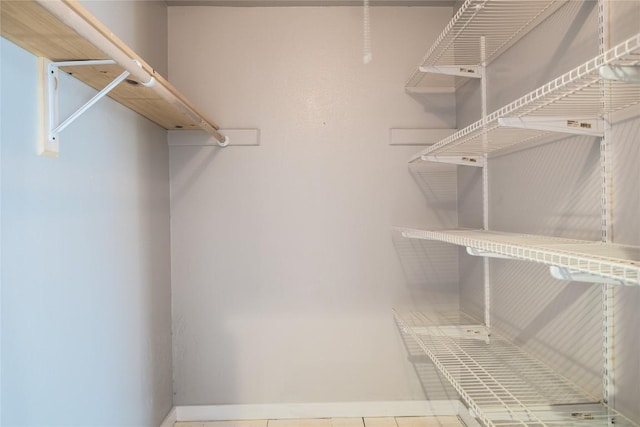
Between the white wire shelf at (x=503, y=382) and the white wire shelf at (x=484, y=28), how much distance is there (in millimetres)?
1125

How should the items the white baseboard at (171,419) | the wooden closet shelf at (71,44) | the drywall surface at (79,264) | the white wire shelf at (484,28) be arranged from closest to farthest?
the wooden closet shelf at (71,44), the drywall surface at (79,264), the white wire shelf at (484,28), the white baseboard at (171,419)

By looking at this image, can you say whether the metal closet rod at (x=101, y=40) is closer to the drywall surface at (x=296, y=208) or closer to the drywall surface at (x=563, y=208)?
the drywall surface at (x=296, y=208)

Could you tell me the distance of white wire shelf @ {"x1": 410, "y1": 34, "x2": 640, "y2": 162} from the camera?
2.21 ft

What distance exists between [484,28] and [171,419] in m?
2.17

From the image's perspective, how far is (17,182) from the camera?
0.96m

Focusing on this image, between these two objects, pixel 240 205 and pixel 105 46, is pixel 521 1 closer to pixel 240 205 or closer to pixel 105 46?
pixel 105 46

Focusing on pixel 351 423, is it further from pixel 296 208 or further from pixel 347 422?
pixel 296 208

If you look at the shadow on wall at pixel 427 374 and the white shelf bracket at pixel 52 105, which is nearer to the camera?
the white shelf bracket at pixel 52 105

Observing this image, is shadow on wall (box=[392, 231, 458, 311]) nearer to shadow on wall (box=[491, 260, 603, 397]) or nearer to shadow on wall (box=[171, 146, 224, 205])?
shadow on wall (box=[491, 260, 603, 397])

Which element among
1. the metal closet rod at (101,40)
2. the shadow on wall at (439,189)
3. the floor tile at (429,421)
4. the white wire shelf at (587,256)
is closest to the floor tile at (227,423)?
the floor tile at (429,421)

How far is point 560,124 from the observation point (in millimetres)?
1011

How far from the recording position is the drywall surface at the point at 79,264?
37.4 inches

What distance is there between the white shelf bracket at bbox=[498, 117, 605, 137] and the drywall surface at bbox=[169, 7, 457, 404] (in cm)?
106

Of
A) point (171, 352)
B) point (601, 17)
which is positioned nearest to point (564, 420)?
point (601, 17)
